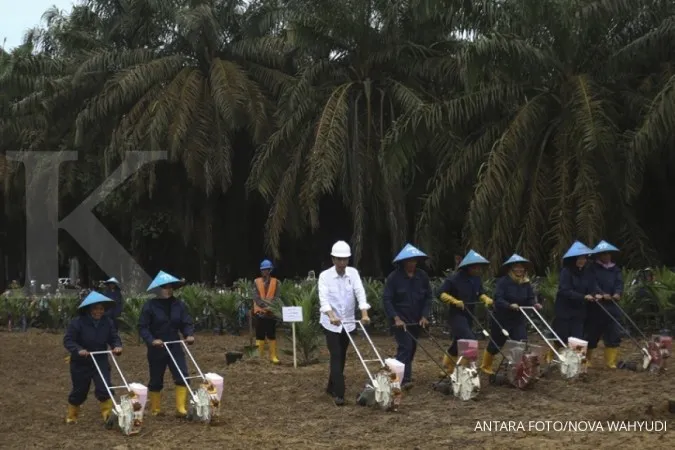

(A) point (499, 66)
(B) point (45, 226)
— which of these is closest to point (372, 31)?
(A) point (499, 66)

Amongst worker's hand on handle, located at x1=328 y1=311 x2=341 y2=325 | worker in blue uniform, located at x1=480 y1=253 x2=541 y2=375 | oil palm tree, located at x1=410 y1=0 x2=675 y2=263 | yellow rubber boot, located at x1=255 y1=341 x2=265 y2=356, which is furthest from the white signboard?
oil palm tree, located at x1=410 y1=0 x2=675 y2=263

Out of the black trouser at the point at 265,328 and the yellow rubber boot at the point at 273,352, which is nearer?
the yellow rubber boot at the point at 273,352

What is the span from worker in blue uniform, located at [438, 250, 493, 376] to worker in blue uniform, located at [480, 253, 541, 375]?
264mm

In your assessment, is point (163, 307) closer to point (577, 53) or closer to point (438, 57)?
point (577, 53)

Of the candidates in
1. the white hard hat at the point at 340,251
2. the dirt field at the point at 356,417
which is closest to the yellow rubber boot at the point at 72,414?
the dirt field at the point at 356,417

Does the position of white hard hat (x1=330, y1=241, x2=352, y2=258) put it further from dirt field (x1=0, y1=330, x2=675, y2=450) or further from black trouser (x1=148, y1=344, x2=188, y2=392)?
black trouser (x1=148, y1=344, x2=188, y2=392)

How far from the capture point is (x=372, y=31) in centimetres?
2402

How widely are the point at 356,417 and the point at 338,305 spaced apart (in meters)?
1.52

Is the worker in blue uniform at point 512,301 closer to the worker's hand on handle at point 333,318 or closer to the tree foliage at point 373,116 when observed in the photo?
the worker's hand on handle at point 333,318

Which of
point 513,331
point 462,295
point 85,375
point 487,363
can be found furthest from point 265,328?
point 85,375

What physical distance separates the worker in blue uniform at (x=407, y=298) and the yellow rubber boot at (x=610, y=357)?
2.74 meters

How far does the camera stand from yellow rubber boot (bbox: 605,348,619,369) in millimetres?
12758

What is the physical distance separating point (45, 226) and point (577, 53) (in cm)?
2412

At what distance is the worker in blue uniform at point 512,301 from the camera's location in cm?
1222
